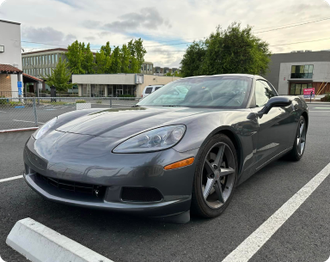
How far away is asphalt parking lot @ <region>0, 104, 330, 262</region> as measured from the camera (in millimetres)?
1834

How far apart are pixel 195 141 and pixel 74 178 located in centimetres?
91

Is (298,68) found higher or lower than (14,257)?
higher

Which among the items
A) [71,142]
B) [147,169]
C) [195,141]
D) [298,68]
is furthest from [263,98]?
[298,68]

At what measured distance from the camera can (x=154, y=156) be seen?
6.27 feet

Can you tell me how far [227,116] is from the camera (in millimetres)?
2533

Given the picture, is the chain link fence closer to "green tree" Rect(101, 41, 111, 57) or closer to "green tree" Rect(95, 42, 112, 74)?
"green tree" Rect(95, 42, 112, 74)

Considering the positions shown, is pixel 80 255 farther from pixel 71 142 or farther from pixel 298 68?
pixel 298 68

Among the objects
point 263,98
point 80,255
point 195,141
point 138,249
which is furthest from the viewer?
point 263,98

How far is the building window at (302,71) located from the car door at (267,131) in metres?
52.8

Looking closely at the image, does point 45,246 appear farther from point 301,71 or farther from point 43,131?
point 301,71

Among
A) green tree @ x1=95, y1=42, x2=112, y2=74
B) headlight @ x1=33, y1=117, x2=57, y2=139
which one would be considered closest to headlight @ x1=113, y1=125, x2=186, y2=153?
headlight @ x1=33, y1=117, x2=57, y2=139

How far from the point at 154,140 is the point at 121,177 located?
0.37 meters

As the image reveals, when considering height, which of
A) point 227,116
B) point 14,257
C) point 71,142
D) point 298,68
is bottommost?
point 14,257

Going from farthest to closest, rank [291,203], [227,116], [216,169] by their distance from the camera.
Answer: [291,203], [227,116], [216,169]
